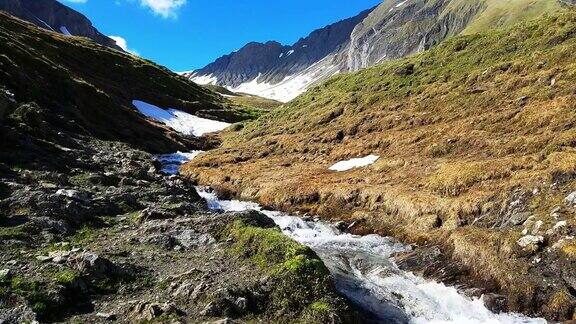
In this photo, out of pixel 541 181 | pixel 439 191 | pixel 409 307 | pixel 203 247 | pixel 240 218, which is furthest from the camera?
pixel 439 191

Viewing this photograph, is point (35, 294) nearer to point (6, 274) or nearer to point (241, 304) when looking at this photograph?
point (6, 274)

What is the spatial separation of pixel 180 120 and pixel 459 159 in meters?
74.8

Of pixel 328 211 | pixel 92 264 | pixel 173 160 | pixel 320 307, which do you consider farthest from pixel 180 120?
pixel 320 307

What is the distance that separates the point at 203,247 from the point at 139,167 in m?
24.4

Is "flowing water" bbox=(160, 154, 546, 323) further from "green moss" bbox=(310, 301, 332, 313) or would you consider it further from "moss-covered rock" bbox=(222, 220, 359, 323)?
"green moss" bbox=(310, 301, 332, 313)

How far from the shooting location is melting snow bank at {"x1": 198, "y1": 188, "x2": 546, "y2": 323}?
18.5 metres

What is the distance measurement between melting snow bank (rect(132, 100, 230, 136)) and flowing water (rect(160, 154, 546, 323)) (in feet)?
223

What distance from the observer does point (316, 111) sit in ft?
233

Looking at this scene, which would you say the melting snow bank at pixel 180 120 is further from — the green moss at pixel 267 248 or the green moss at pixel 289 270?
the green moss at pixel 289 270

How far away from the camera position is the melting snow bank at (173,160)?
55.6m

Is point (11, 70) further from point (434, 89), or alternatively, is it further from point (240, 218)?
point (434, 89)

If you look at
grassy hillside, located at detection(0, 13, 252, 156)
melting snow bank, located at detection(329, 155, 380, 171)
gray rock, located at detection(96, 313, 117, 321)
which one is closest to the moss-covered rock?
gray rock, located at detection(96, 313, 117, 321)

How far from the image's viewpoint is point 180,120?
100 meters

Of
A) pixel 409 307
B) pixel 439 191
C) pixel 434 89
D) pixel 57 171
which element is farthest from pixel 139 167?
pixel 434 89
